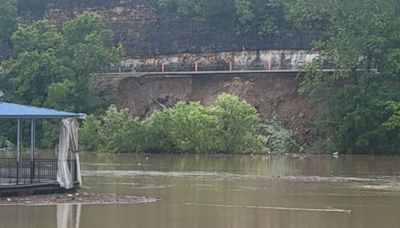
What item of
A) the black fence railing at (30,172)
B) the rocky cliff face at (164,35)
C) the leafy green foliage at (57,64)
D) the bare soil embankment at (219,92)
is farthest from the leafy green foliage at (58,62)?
the black fence railing at (30,172)

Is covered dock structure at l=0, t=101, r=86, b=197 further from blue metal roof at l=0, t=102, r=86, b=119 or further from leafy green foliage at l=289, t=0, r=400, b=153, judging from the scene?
leafy green foliage at l=289, t=0, r=400, b=153

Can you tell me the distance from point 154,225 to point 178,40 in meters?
58.6

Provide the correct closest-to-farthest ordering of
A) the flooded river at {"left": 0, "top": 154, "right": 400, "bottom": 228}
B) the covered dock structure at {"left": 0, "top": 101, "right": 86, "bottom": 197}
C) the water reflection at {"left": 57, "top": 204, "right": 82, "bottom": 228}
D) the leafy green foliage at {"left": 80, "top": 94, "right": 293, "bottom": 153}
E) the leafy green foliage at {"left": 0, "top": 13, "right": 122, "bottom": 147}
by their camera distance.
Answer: the water reflection at {"left": 57, "top": 204, "right": 82, "bottom": 228}, the flooded river at {"left": 0, "top": 154, "right": 400, "bottom": 228}, the covered dock structure at {"left": 0, "top": 101, "right": 86, "bottom": 197}, the leafy green foliage at {"left": 80, "top": 94, "right": 293, "bottom": 153}, the leafy green foliage at {"left": 0, "top": 13, "right": 122, "bottom": 147}

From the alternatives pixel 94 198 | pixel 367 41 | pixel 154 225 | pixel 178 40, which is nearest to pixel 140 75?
pixel 178 40

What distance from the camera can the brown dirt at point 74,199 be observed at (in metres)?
27.4

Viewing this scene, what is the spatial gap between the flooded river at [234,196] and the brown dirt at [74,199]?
906 millimetres

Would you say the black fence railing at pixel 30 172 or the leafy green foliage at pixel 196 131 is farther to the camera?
the leafy green foliage at pixel 196 131

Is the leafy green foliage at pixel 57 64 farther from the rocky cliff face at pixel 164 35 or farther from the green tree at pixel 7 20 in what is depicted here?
the rocky cliff face at pixel 164 35

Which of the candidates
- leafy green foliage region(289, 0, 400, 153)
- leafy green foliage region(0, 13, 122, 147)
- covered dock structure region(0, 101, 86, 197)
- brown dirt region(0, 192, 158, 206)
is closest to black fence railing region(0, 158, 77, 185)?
covered dock structure region(0, 101, 86, 197)

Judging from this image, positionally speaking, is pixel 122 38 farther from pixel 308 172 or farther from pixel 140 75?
pixel 308 172

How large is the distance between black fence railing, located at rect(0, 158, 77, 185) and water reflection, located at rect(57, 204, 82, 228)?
11.2ft

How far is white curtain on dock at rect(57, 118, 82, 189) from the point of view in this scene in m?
30.0

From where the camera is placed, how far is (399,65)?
61844mm

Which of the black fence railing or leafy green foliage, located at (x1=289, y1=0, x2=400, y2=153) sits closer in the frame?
the black fence railing
